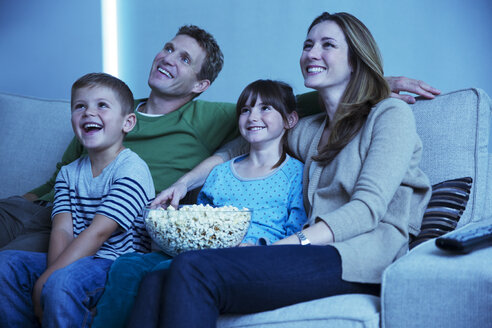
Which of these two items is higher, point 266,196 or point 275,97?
point 275,97

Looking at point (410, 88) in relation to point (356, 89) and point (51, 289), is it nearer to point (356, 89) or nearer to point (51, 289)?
point (356, 89)

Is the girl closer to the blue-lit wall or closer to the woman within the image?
the woman

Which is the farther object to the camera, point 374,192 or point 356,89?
point 356,89

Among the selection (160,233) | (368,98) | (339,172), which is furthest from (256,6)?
(160,233)

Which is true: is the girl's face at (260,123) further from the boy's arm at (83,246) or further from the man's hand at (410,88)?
the boy's arm at (83,246)

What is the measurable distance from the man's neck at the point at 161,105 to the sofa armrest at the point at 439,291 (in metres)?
1.16

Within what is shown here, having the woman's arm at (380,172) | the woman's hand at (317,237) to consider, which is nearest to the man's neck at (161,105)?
the woman's arm at (380,172)

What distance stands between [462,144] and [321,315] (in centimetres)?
70

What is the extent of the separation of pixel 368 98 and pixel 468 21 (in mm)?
1311

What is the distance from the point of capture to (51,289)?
47.5 inches

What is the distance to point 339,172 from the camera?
54.1 inches

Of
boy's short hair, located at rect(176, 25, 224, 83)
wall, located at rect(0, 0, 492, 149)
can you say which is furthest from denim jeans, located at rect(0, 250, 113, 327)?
wall, located at rect(0, 0, 492, 149)

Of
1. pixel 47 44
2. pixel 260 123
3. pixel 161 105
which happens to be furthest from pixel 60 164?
pixel 47 44

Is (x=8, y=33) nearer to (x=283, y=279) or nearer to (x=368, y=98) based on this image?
(x=368, y=98)
